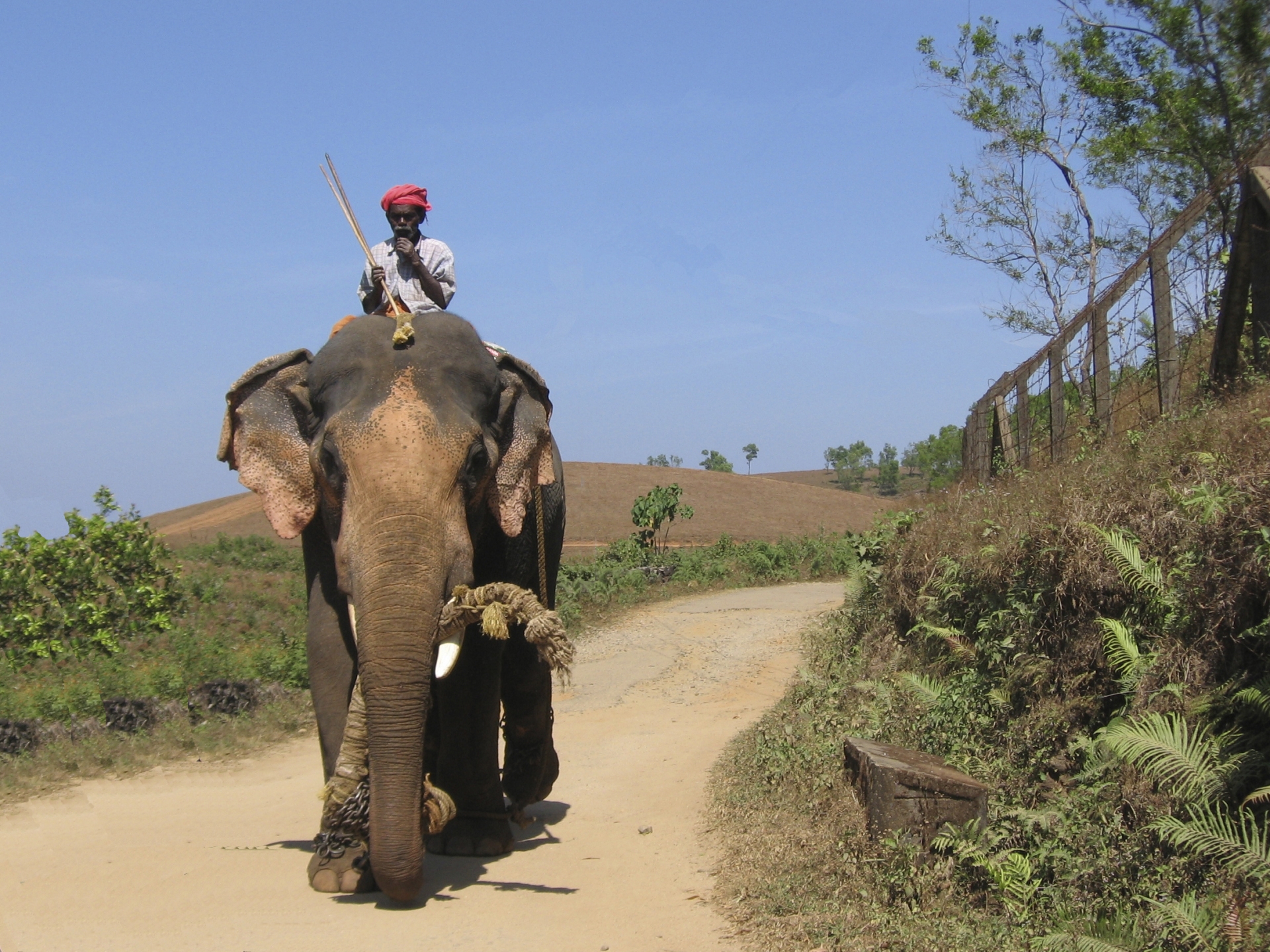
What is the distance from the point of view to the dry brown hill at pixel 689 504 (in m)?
54.5

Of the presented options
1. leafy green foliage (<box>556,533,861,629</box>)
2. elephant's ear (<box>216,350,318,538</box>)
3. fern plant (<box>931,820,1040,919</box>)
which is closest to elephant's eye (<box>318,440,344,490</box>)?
elephant's ear (<box>216,350,318,538</box>)

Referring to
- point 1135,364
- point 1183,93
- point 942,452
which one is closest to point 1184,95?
point 1183,93

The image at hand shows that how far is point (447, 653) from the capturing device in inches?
210

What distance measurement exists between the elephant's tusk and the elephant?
5 centimetres

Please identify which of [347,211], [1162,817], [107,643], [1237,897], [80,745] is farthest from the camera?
[107,643]

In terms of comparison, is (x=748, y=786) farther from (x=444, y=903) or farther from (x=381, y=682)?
(x=381, y=682)

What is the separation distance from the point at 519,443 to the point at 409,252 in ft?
4.81

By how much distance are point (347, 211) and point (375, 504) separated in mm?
2427

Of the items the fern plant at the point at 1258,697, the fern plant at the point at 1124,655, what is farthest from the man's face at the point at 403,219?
the fern plant at the point at 1258,697

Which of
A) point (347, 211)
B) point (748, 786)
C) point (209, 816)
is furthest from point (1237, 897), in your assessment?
point (209, 816)

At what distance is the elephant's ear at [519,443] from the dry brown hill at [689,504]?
40895 mm

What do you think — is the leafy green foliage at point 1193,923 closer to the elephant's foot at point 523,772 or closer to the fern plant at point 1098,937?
the fern plant at point 1098,937

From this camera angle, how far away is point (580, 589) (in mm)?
20250

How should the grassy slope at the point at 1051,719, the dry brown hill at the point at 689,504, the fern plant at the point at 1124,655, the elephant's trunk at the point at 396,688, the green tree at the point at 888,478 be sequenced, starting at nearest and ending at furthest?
the grassy slope at the point at 1051,719 < the elephant's trunk at the point at 396,688 < the fern plant at the point at 1124,655 < the dry brown hill at the point at 689,504 < the green tree at the point at 888,478
